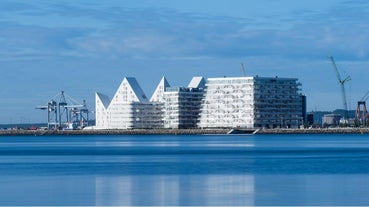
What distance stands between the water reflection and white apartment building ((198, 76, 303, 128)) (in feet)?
458

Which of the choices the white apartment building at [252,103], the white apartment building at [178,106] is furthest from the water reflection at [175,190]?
the white apartment building at [178,106]

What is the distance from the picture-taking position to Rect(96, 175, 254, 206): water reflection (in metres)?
32.5

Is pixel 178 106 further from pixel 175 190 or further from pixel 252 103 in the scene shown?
pixel 175 190

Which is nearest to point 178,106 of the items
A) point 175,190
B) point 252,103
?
point 252,103

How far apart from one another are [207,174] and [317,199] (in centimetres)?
1343

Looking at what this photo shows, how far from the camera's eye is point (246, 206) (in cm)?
3070

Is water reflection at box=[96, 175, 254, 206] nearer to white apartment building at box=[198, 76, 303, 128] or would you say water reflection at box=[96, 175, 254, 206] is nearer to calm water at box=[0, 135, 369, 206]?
calm water at box=[0, 135, 369, 206]

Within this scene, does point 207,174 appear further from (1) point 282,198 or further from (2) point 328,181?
(1) point 282,198

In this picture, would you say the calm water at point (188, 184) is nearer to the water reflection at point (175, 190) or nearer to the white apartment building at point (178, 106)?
the water reflection at point (175, 190)

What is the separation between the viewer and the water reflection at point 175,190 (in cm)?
3250

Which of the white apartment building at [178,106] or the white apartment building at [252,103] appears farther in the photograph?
the white apartment building at [178,106]

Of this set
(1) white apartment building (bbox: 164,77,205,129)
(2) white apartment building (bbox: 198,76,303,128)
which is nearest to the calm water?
(2) white apartment building (bbox: 198,76,303,128)

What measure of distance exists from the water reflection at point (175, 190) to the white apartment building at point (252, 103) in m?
140

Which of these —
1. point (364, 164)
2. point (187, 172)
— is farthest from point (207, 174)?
point (364, 164)
